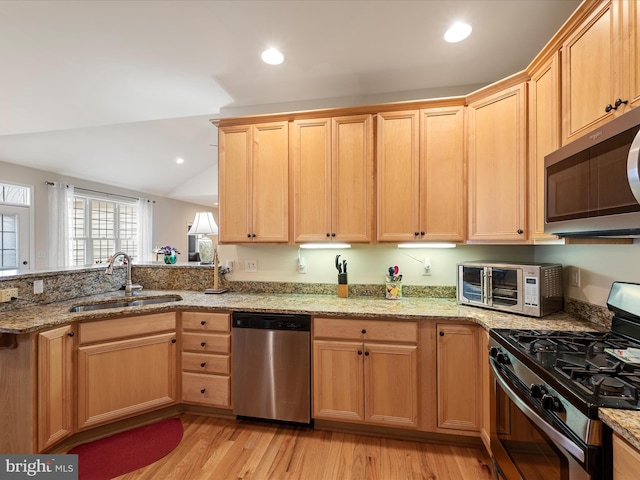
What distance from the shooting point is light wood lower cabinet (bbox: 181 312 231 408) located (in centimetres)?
224

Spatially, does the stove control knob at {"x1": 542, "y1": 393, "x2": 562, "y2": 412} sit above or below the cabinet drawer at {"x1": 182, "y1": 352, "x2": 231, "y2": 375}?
above

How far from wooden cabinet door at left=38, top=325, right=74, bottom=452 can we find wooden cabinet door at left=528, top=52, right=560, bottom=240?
9.83ft

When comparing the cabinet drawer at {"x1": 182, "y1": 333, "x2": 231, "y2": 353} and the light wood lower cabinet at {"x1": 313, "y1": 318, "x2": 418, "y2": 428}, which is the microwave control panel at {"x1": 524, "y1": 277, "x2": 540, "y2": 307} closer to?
the light wood lower cabinet at {"x1": 313, "y1": 318, "x2": 418, "y2": 428}

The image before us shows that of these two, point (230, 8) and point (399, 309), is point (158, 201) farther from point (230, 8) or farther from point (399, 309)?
point (399, 309)

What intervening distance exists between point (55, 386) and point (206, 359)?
2.89 ft

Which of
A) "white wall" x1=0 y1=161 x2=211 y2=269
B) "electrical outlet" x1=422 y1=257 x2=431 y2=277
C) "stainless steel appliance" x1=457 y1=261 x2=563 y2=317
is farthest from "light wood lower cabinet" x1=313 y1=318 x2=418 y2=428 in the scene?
"white wall" x1=0 y1=161 x2=211 y2=269

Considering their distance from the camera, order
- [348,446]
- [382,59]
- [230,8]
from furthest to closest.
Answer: [382,59] < [348,446] < [230,8]

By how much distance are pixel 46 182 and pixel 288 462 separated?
19.1ft

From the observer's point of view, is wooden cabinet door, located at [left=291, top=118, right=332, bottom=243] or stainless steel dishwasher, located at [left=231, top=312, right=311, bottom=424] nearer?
stainless steel dishwasher, located at [left=231, top=312, right=311, bottom=424]

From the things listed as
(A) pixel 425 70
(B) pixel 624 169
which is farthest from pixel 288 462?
(A) pixel 425 70

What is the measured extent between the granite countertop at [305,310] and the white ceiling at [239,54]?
5.76 feet

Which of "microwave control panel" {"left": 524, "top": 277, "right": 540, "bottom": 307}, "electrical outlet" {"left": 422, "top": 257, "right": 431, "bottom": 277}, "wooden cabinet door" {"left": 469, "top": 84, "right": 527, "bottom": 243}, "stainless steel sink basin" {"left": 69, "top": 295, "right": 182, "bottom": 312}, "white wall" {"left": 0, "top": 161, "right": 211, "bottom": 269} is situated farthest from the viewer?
"white wall" {"left": 0, "top": 161, "right": 211, "bottom": 269}

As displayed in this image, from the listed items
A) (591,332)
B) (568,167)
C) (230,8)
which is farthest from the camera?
(230,8)

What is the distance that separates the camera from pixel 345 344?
207 centimetres
